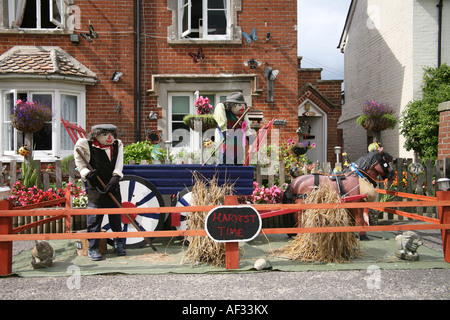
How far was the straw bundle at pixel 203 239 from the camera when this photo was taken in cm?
462

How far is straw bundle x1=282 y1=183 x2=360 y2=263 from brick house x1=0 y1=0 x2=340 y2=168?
17.4 ft

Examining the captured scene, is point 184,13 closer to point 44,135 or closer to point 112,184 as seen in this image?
point 44,135

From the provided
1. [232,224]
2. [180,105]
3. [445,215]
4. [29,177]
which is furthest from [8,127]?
[445,215]

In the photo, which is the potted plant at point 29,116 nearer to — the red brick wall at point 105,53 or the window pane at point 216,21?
the red brick wall at point 105,53

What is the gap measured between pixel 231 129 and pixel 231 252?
79.2 inches

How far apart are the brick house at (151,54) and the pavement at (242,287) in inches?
236

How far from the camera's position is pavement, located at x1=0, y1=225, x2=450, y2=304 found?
361 centimetres

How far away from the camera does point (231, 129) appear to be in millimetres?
5711

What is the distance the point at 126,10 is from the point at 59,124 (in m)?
3.41

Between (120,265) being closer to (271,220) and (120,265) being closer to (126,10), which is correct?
(271,220)

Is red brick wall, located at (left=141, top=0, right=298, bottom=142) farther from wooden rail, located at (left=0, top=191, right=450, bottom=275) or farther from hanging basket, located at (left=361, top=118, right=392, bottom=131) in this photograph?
wooden rail, located at (left=0, top=191, right=450, bottom=275)

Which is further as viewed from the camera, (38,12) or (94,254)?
(38,12)

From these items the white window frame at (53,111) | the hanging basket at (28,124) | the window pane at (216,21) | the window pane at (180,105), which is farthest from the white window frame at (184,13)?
the hanging basket at (28,124)

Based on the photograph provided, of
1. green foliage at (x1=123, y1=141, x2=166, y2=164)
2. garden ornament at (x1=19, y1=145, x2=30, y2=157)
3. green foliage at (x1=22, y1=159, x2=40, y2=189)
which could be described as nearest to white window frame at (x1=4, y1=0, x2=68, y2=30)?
garden ornament at (x1=19, y1=145, x2=30, y2=157)
